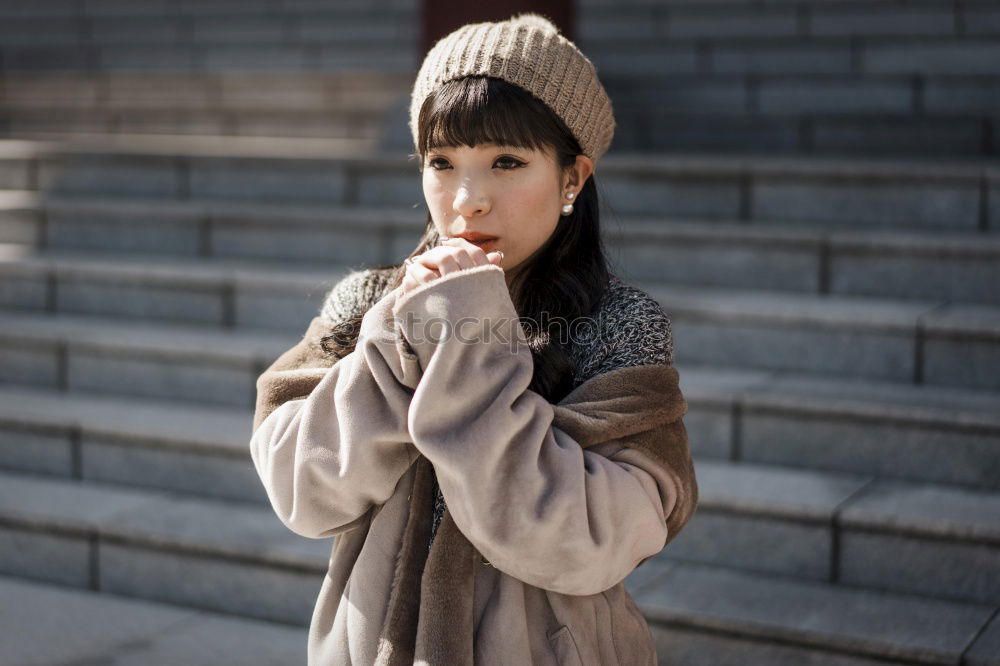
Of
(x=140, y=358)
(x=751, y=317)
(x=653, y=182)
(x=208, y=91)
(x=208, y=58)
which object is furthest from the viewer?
(x=208, y=58)

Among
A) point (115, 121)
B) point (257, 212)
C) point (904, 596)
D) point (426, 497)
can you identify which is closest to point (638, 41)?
point (257, 212)

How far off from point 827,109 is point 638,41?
1382 millimetres

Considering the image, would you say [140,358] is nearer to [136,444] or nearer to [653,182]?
[136,444]

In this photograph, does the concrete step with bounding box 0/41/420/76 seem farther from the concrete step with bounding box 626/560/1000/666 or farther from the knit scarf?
the knit scarf

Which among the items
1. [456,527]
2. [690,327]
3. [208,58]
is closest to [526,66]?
[456,527]

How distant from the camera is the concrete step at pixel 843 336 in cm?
366

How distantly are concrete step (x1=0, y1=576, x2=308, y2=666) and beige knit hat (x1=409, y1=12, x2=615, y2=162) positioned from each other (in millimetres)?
1903

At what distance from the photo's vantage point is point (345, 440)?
175 cm

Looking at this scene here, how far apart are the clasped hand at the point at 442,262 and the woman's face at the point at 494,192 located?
135 mm

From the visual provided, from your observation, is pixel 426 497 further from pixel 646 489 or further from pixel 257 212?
pixel 257 212

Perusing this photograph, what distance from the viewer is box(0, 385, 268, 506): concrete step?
3.93m

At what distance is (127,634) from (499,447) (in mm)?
2207

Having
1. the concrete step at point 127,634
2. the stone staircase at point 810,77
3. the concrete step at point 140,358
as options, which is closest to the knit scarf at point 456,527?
the concrete step at point 127,634

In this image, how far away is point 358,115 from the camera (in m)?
6.87
